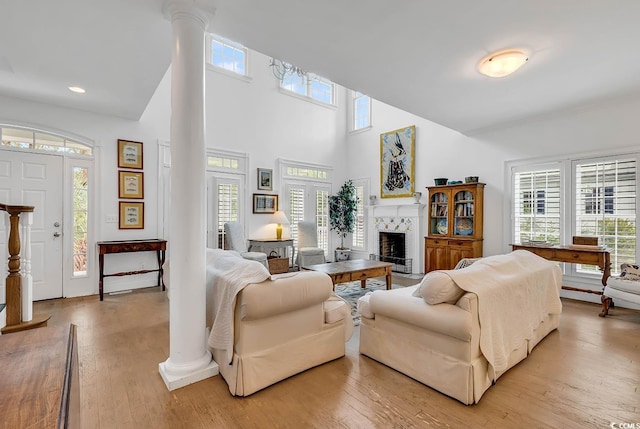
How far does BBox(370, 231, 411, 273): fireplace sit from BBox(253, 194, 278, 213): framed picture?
2.49 m

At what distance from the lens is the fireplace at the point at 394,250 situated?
6559mm

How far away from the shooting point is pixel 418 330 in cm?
224

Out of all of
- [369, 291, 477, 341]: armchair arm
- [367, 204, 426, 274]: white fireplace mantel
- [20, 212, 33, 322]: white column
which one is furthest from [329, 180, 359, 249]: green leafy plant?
[20, 212, 33, 322]: white column

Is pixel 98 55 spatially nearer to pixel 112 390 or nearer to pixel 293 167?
pixel 112 390

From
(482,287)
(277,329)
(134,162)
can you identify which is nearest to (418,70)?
(482,287)

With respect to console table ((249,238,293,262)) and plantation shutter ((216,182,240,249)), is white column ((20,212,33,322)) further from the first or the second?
console table ((249,238,293,262))

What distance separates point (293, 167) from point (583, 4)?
544 centimetres

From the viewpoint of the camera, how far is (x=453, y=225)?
18.3 feet

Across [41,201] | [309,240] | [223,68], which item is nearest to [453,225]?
[309,240]

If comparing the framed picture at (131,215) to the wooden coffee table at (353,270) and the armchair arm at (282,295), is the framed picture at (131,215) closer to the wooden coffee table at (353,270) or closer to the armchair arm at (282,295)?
the wooden coffee table at (353,270)

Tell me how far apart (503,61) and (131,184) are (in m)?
5.29

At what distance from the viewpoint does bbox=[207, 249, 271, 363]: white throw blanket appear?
6.81ft

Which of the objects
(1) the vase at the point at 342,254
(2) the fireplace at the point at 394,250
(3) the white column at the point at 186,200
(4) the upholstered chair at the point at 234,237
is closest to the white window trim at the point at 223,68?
(4) the upholstered chair at the point at 234,237

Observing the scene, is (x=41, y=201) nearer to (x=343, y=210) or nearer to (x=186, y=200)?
(x=186, y=200)
